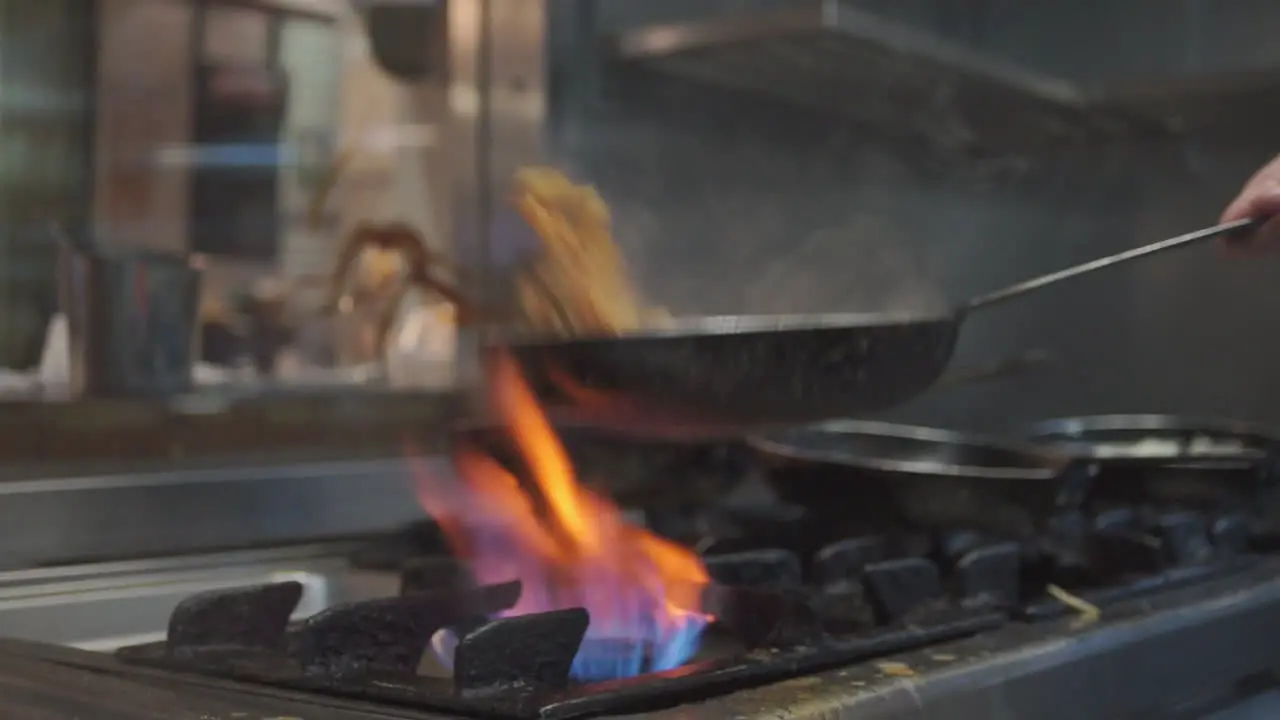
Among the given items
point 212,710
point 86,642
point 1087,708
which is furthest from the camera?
point 86,642

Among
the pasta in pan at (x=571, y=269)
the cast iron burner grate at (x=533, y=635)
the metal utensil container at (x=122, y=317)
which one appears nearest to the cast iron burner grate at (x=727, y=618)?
the cast iron burner grate at (x=533, y=635)

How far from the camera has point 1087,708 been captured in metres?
0.55

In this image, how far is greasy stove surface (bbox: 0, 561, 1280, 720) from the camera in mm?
437

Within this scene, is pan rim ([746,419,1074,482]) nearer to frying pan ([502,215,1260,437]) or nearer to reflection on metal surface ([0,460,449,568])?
frying pan ([502,215,1260,437])

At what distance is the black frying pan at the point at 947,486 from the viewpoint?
2.68 ft

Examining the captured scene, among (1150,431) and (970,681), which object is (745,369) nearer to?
(970,681)

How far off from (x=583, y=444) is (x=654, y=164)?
1.34ft

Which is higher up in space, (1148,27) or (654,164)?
(1148,27)

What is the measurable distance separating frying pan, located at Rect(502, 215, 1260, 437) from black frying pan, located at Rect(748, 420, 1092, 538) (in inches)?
4.9

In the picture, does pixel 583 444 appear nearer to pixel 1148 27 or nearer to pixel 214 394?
pixel 214 394

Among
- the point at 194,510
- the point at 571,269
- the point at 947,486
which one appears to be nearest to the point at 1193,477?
the point at 947,486

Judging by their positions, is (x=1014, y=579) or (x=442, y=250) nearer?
(x=1014, y=579)

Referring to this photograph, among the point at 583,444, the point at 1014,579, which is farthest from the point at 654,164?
the point at 1014,579

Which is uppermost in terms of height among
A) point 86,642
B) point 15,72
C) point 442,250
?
point 15,72
